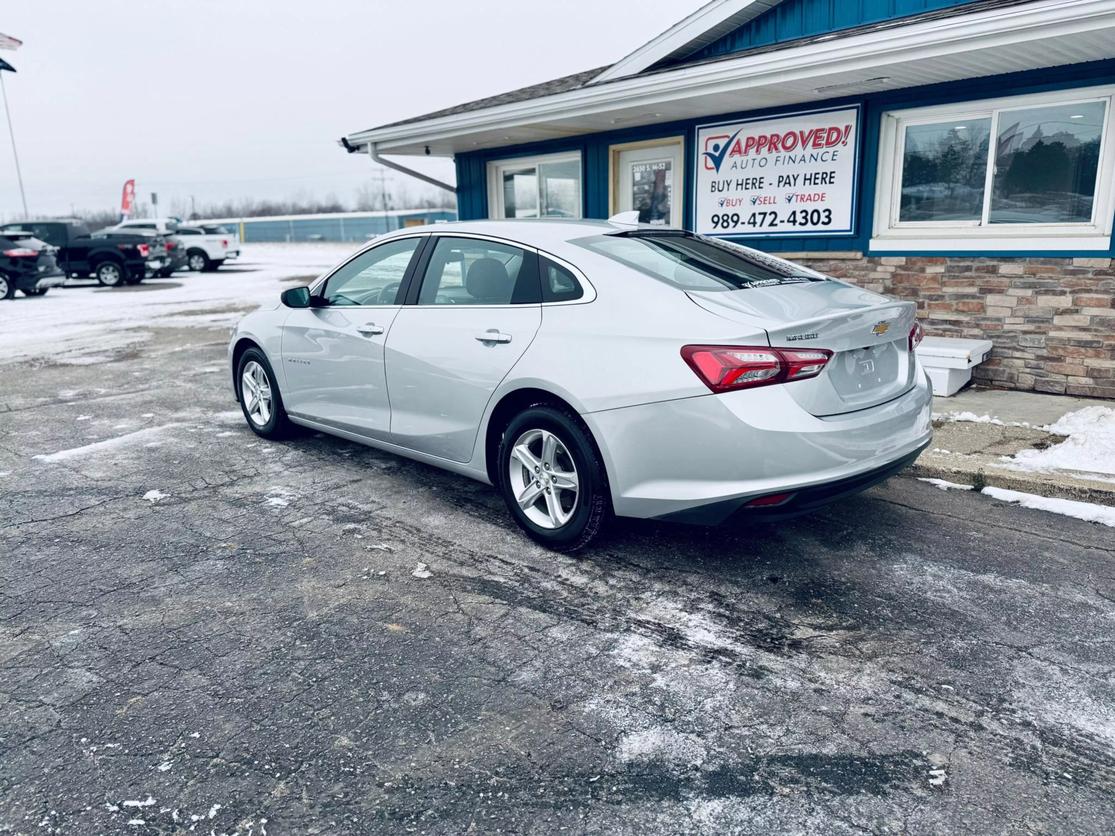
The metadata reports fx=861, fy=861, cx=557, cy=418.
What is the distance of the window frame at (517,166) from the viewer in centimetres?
1098

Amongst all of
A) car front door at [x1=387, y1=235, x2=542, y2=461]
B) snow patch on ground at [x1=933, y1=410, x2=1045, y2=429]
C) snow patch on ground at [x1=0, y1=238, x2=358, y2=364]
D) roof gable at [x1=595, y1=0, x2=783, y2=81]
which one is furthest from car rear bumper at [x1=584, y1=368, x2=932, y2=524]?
roof gable at [x1=595, y1=0, x2=783, y2=81]

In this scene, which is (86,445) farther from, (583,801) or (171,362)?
(583,801)

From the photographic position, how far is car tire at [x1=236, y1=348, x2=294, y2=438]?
6.22 meters

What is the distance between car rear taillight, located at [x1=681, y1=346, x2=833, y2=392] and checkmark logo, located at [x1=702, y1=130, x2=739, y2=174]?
20.5ft

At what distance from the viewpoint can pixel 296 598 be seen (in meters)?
3.82

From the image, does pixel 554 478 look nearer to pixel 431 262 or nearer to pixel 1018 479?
pixel 431 262

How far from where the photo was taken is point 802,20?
8719mm

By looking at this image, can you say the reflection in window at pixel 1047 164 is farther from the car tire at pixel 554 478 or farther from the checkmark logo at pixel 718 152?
the car tire at pixel 554 478

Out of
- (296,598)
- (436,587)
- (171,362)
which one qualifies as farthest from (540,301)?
(171,362)

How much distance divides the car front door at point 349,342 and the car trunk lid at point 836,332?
6.72ft

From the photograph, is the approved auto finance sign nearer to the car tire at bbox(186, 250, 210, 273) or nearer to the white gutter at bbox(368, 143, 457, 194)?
the white gutter at bbox(368, 143, 457, 194)

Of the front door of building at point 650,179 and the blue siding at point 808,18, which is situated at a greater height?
the blue siding at point 808,18

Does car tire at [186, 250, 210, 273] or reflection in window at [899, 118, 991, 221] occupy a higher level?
reflection in window at [899, 118, 991, 221]

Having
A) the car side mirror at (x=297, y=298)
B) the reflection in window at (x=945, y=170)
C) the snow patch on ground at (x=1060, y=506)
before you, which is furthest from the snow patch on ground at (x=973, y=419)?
the car side mirror at (x=297, y=298)
